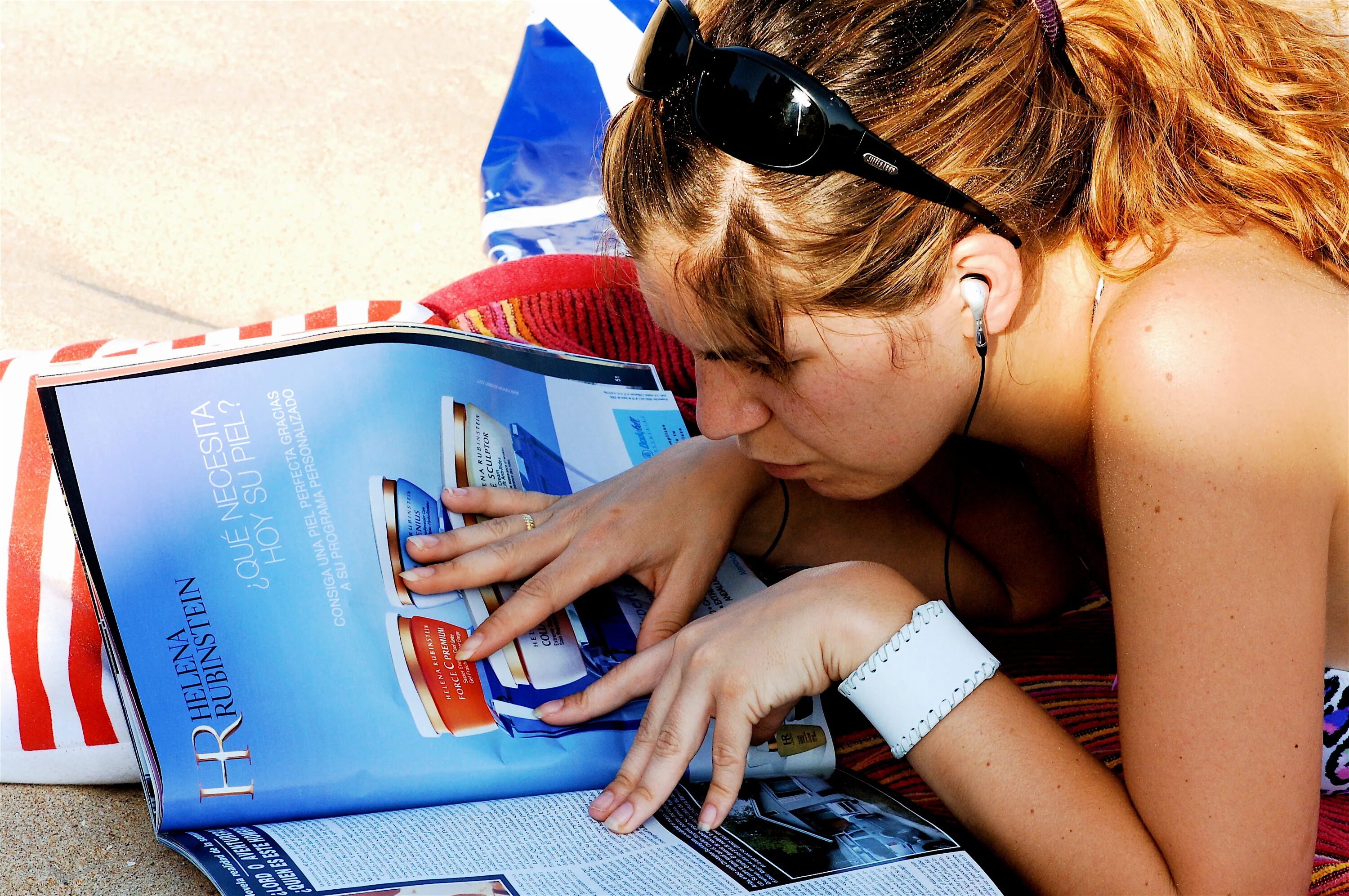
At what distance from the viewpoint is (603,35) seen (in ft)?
5.86

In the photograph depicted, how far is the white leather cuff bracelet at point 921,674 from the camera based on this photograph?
81 cm

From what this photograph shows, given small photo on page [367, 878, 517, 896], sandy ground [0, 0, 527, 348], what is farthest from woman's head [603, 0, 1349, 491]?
sandy ground [0, 0, 527, 348]

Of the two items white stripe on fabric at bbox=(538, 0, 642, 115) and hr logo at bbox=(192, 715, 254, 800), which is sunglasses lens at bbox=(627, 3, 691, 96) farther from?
white stripe on fabric at bbox=(538, 0, 642, 115)

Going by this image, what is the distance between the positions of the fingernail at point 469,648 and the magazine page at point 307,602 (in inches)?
0.6

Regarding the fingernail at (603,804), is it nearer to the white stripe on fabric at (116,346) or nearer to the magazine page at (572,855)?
the magazine page at (572,855)

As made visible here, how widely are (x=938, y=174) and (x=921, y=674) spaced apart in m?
0.36

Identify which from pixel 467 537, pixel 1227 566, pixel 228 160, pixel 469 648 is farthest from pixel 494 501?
pixel 228 160

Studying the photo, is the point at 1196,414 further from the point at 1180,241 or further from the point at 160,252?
the point at 160,252

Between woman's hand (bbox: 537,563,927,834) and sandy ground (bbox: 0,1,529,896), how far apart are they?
1090mm

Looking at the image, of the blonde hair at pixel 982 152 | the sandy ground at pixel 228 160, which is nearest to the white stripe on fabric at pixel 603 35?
the sandy ground at pixel 228 160

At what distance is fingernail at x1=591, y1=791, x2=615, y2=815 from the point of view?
0.80 metres

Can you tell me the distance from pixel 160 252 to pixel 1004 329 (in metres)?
1.40

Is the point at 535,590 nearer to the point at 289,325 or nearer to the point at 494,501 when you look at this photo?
the point at 494,501

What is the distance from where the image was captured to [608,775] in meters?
0.86
